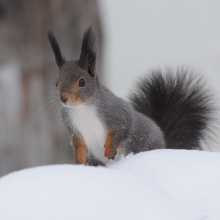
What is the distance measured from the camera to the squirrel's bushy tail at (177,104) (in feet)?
4.32

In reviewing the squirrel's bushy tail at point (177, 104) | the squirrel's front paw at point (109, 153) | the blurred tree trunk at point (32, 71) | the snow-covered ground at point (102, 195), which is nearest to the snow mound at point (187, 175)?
the snow-covered ground at point (102, 195)

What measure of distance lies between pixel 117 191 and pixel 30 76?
4.42ft

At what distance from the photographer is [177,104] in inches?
52.7

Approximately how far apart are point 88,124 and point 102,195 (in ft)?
1.62

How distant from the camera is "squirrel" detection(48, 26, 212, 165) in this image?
3.24ft

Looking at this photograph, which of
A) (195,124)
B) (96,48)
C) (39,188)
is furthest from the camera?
(195,124)

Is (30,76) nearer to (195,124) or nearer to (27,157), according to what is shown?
(27,157)

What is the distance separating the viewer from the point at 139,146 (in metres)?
1.12

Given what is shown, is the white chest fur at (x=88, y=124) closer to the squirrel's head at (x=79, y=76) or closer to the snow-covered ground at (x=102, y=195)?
the squirrel's head at (x=79, y=76)

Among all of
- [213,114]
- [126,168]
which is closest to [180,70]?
[213,114]

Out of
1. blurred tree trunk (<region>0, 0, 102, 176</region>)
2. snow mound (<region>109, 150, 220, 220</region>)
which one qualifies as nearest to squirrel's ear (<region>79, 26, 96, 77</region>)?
snow mound (<region>109, 150, 220, 220</region>)

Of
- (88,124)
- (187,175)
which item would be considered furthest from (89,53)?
(187,175)

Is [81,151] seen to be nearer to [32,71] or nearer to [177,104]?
[177,104]

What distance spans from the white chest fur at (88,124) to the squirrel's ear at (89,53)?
88 millimetres
